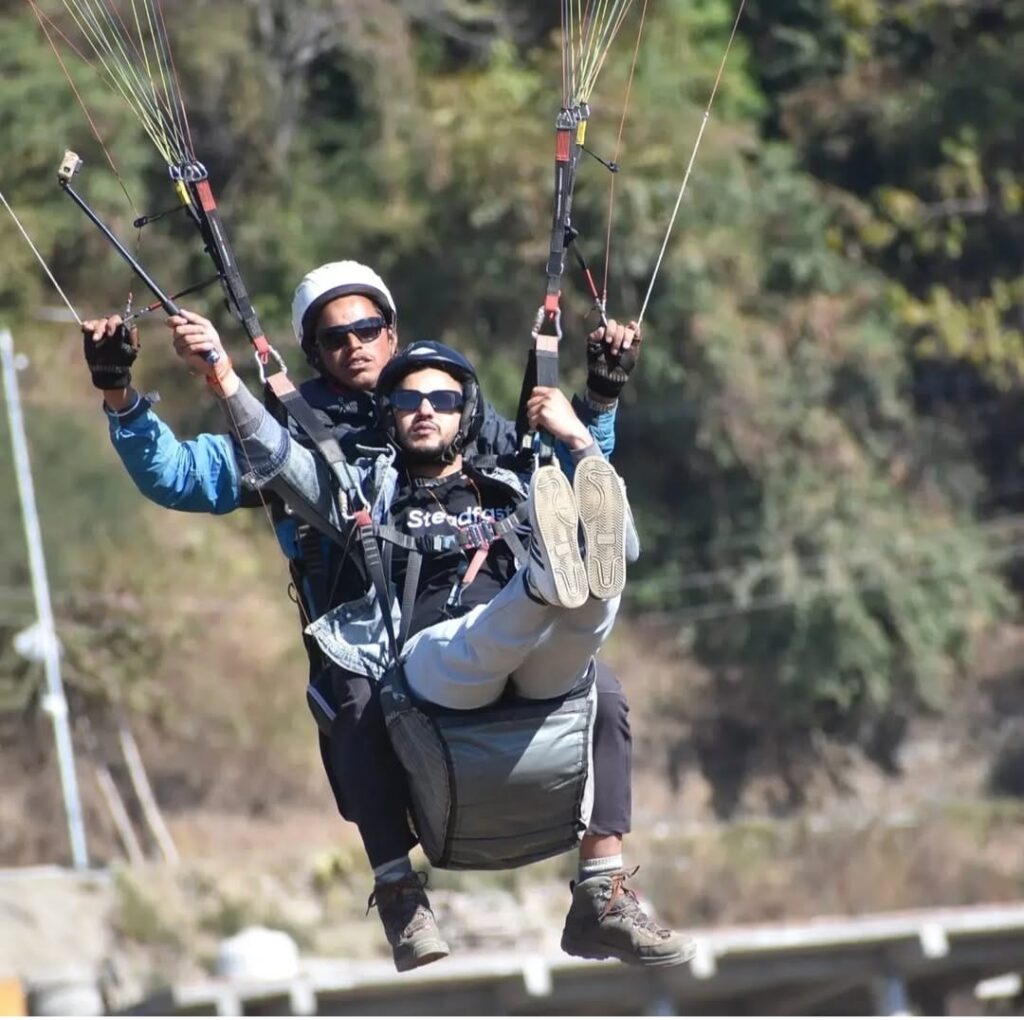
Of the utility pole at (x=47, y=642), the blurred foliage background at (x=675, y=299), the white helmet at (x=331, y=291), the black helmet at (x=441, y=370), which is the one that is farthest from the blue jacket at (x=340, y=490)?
the blurred foliage background at (x=675, y=299)

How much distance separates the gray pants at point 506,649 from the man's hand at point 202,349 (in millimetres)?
777

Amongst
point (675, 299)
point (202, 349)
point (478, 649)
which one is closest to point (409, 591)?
point (478, 649)

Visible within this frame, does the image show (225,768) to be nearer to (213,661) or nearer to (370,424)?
(213,661)

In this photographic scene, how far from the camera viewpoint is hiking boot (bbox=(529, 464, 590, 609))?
17.6 feet

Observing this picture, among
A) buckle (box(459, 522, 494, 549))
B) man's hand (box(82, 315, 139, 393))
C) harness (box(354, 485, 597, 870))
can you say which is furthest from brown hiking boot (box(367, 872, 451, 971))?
man's hand (box(82, 315, 139, 393))

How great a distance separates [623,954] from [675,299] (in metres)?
19.5

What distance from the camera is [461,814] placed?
19.3ft

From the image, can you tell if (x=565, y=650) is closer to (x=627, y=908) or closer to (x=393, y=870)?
(x=393, y=870)

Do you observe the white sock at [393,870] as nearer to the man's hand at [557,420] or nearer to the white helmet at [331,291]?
the man's hand at [557,420]

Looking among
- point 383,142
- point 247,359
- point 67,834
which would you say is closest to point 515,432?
point 247,359

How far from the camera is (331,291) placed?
6402 mm

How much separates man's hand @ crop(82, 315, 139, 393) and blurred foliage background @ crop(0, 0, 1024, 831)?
58.8ft

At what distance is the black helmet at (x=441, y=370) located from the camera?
599 centimetres

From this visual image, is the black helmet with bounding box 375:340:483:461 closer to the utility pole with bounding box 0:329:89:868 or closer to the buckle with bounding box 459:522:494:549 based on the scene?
the buckle with bounding box 459:522:494:549
